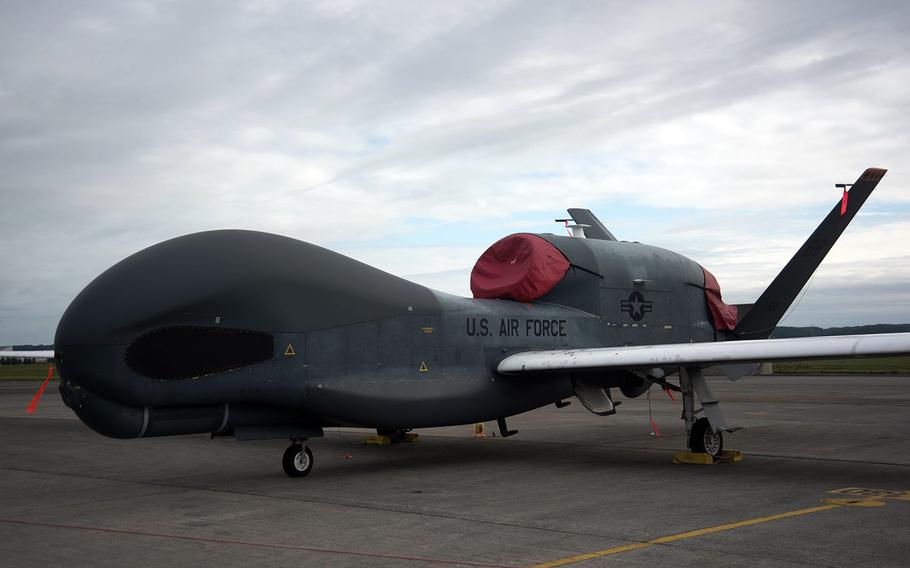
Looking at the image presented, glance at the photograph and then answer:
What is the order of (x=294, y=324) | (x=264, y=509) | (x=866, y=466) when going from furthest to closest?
(x=866, y=466)
(x=294, y=324)
(x=264, y=509)

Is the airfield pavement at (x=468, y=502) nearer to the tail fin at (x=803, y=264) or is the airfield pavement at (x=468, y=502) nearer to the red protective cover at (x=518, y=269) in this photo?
the tail fin at (x=803, y=264)

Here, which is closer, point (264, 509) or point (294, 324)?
point (264, 509)

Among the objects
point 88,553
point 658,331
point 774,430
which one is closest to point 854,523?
point 88,553

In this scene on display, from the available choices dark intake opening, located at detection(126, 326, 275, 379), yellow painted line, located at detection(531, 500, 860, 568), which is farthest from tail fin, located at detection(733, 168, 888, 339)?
dark intake opening, located at detection(126, 326, 275, 379)

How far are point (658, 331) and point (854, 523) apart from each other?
31.7 ft

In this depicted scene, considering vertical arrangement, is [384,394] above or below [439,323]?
below

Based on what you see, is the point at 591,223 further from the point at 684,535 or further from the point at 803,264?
the point at 684,535

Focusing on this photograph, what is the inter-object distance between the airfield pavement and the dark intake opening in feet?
5.68

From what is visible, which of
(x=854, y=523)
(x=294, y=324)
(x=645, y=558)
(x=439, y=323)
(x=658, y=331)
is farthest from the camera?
(x=658, y=331)

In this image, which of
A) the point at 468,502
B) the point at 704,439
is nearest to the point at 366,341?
the point at 468,502

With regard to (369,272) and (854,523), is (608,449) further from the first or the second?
(854,523)

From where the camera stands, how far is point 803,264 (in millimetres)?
18531

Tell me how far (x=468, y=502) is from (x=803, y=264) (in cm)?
1068

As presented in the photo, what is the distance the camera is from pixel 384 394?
14.0m
